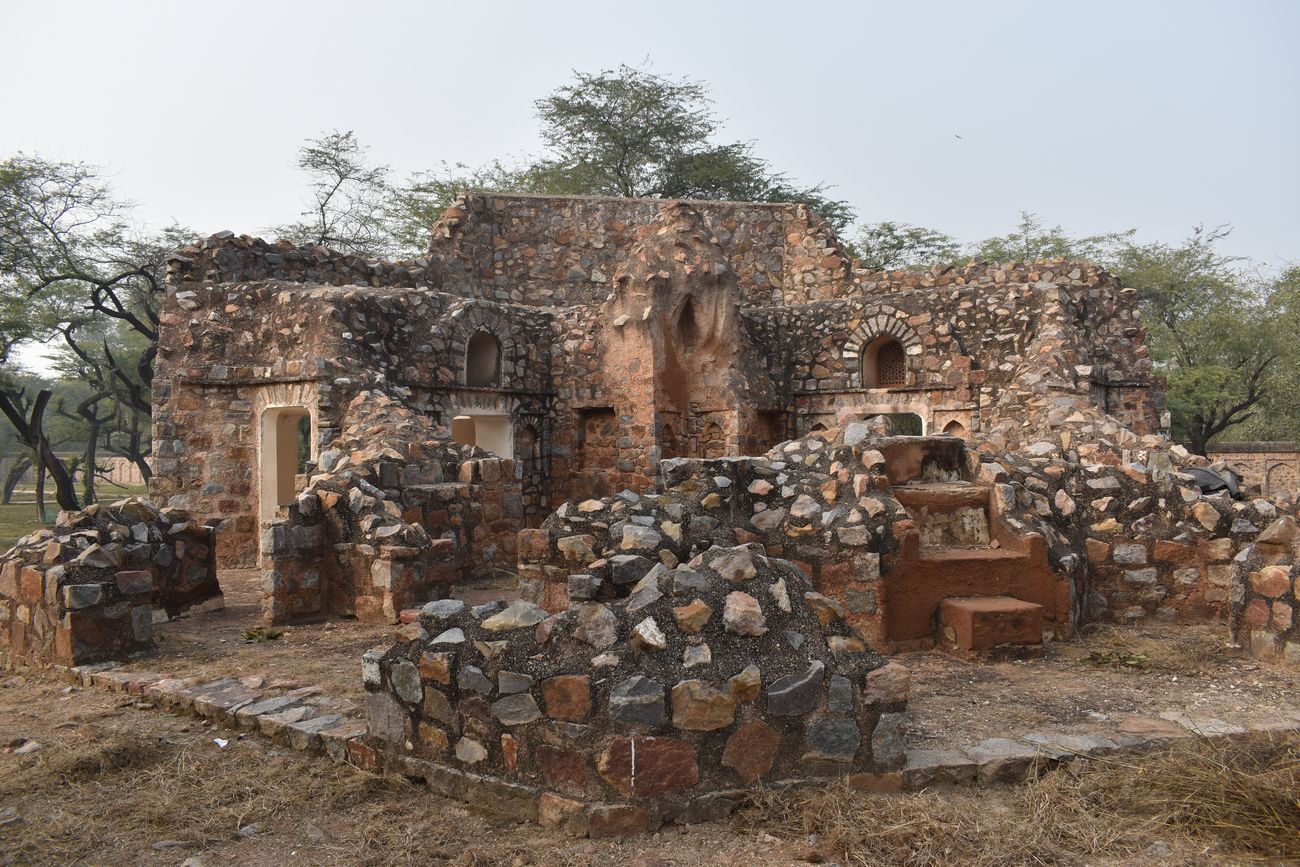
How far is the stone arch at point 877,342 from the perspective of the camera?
1262 centimetres

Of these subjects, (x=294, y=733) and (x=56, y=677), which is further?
(x=56, y=677)

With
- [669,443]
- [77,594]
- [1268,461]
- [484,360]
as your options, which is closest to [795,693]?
[77,594]

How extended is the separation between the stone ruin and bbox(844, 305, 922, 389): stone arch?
0.11 feet

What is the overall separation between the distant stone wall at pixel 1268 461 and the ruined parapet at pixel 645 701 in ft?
67.1

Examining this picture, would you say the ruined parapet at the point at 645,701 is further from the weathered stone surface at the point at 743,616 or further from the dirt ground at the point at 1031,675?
the dirt ground at the point at 1031,675

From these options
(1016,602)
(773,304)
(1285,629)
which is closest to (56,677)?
(1016,602)

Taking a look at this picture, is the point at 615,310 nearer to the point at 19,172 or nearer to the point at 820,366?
the point at 820,366

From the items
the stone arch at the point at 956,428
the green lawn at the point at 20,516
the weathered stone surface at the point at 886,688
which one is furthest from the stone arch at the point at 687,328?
the weathered stone surface at the point at 886,688

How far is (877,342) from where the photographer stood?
13.1m

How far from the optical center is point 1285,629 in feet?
16.8

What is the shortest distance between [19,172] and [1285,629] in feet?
77.0

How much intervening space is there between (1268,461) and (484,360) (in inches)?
742

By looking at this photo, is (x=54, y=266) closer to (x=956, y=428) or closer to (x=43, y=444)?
(x=43, y=444)

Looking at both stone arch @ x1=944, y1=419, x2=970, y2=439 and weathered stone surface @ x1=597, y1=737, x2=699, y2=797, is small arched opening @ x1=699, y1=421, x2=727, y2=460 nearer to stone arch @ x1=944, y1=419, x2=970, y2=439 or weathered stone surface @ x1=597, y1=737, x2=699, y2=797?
stone arch @ x1=944, y1=419, x2=970, y2=439
